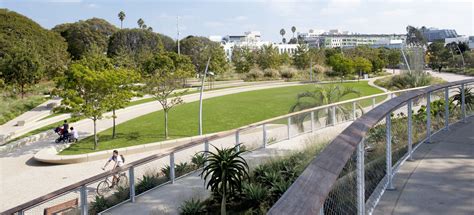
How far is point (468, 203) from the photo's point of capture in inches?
144

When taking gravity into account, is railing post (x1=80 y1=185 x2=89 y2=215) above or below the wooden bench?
above

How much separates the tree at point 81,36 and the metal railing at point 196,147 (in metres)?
69.3

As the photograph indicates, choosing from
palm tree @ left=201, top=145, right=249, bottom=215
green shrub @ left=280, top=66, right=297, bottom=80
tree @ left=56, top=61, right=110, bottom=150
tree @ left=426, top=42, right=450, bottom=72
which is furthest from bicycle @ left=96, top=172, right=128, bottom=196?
tree @ left=426, top=42, right=450, bottom=72

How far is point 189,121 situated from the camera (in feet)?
86.5

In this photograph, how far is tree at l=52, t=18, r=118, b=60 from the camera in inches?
3164

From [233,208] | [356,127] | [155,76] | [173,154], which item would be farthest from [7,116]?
[356,127]

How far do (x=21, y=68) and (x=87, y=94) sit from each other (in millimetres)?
19465

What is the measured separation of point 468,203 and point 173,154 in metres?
6.69

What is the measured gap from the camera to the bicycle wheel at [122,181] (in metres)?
9.23

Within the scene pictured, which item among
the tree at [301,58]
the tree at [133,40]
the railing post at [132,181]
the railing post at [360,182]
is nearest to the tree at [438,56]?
the tree at [301,58]

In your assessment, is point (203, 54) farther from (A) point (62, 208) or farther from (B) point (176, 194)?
(A) point (62, 208)

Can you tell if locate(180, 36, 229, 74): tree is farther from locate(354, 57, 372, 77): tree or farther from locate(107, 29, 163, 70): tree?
locate(354, 57, 372, 77): tree

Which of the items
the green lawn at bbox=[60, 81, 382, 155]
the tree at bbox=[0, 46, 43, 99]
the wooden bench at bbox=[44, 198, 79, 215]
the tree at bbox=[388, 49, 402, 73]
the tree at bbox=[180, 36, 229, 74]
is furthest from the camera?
the tree at bbox=[388, 49, 402, 73]

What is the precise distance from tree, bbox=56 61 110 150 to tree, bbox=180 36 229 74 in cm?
3165
